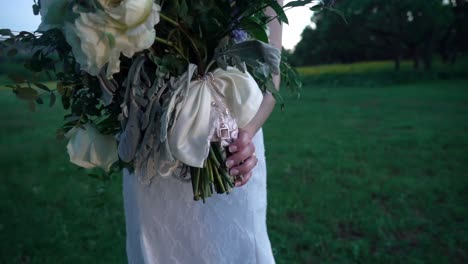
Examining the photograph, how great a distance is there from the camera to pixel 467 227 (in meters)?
3.51

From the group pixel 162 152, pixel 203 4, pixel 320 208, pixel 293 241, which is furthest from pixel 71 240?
pixel 203 4

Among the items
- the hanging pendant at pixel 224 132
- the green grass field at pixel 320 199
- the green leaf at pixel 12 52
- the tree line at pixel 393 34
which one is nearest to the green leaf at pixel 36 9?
the green leaf at pixel 12 52

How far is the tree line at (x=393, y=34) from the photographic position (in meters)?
19.8

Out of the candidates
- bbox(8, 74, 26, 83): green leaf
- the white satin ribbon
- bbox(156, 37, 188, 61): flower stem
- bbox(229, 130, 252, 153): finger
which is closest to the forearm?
bbox(229, 130, 252, 153): finger

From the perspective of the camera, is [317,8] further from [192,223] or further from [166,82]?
[192,223]

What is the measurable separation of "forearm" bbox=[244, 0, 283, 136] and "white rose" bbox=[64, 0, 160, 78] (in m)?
0.55

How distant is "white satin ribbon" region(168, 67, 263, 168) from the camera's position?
120cm

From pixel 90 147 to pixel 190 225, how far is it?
488 millimetres

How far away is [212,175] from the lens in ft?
4.42

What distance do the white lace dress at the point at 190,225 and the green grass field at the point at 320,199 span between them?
0.76 feet

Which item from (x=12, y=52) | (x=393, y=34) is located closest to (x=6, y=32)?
(x=12, y=52)

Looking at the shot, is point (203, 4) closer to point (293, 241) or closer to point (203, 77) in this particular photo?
point (203, 77)

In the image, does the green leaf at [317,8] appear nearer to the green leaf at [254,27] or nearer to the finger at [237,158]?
the green leaf at [254,27]

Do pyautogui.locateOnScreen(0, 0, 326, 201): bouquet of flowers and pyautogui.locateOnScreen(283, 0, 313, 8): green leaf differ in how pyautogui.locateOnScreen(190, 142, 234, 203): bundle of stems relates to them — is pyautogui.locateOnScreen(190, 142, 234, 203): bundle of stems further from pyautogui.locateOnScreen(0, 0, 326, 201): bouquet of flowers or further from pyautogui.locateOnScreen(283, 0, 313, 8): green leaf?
pyautogui.locateOnScreen(283, 0, 313, 8): green leaf
